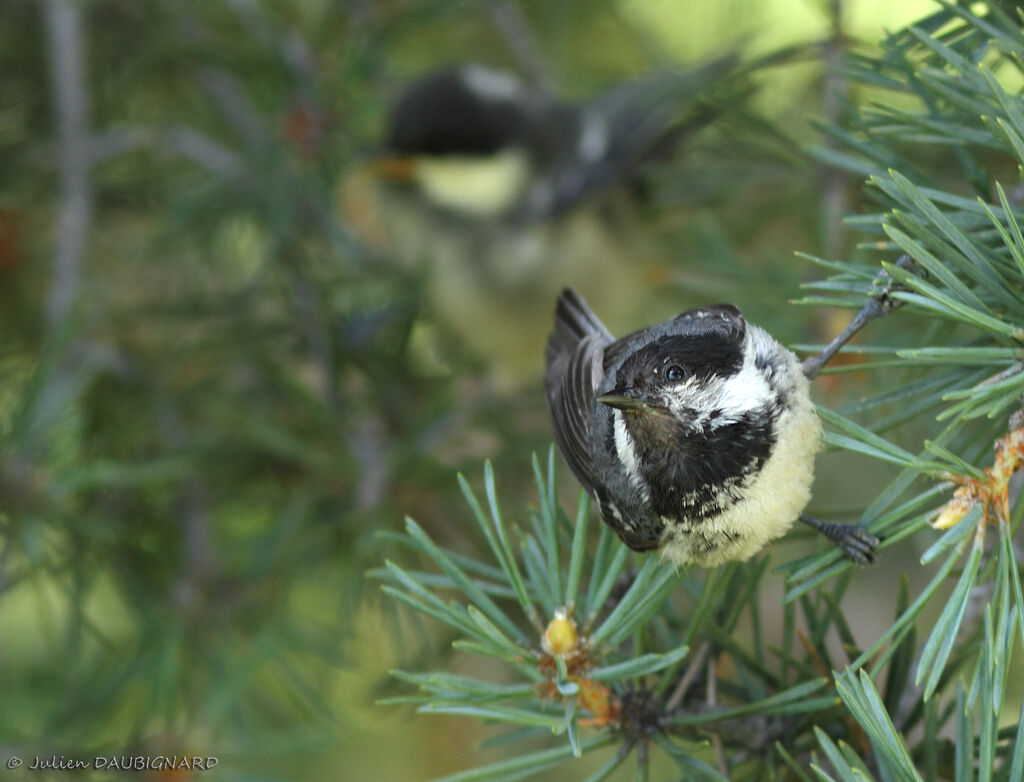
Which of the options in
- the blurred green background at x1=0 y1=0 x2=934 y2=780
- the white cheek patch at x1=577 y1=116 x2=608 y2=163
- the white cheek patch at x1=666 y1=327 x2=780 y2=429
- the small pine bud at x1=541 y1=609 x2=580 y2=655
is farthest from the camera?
the white cheek patch at x1=577 y1=116 x2=608 y2=163

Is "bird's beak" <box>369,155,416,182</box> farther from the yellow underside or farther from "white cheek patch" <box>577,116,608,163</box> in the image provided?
the yellow underside

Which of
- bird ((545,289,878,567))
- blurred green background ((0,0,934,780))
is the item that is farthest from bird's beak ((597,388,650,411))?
blurred green background ((0,0,934,780))

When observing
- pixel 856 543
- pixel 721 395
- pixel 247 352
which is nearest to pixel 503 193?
pixel 247 352

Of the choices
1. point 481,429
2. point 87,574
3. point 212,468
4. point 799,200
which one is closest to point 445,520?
point 481,429

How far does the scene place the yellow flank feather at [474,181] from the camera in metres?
1.67

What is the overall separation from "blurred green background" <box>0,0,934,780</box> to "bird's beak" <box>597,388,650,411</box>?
0.89ft

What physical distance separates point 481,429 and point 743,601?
62 centimetres

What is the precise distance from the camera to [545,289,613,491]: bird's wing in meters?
0.68

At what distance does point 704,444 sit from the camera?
59 centimetres

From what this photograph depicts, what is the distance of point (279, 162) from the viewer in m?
1.10

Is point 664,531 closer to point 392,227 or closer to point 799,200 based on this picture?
point 799,200

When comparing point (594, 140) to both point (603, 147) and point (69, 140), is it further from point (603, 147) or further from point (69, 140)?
point (69, 140)

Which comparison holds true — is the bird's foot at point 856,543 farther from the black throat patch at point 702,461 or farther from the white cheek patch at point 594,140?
the white cheek patch at point 594,140

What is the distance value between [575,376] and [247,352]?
49 cm
